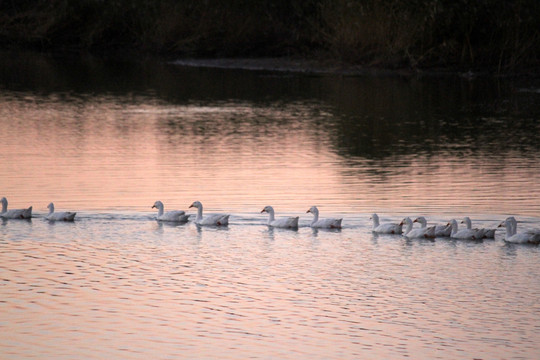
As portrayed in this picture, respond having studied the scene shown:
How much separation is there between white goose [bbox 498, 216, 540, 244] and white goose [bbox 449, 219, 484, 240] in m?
0.46

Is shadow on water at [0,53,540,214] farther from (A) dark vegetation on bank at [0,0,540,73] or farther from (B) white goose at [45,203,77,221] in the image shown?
(B) white goose at [45,203,77,221]

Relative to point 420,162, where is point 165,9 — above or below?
above

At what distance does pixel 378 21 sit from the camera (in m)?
48.1

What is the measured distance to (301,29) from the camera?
58.0 m

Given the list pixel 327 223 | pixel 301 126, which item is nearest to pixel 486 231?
pixel 327 223

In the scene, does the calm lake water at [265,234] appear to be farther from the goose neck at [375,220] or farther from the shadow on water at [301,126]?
the goose neck at [375,220]

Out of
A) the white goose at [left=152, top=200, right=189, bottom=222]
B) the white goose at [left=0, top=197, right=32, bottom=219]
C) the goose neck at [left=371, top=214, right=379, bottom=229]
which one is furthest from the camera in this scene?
the white goose at [left=152, top=200, right=189, bottom=222]

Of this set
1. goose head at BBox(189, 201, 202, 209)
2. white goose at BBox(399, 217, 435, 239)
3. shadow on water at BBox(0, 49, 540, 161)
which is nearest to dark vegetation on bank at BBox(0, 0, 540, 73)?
shadow on water at BBox(0, 49, 540, 161)

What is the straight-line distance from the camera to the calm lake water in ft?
46.1

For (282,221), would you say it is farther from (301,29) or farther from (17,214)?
(301,29)

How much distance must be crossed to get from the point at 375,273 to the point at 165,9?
42.7m

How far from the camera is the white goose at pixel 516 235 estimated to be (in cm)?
1877

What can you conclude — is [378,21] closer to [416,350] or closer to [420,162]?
[420,162]

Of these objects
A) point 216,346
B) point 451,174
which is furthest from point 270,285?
point 451,174
